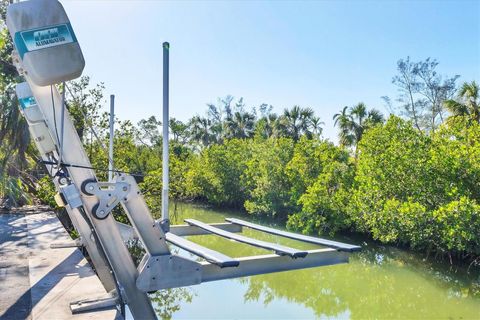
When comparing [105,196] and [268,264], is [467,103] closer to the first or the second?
[268,264]

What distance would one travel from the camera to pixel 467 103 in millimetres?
14578

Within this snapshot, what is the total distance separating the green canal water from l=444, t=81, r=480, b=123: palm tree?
305 inches

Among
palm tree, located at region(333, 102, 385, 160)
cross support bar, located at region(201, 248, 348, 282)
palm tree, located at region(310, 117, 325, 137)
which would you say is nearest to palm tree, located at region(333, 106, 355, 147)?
palm tree, located at region(333, 102, 385, 160)

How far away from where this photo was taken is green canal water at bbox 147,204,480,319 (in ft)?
19.2

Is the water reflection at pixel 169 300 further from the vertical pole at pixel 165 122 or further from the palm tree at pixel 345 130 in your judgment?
the palm tree at pixel 345 130

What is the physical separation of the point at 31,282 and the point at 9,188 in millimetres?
3570

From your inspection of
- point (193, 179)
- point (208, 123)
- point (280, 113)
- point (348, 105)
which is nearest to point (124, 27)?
point (193, 179)

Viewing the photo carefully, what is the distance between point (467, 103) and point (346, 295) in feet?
36.9

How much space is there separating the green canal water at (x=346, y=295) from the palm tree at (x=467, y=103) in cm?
775

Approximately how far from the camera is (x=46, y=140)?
2738 mm

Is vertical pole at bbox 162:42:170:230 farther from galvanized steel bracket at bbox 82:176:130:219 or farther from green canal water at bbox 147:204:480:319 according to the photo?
green canal water at bbox 147:204:480:319

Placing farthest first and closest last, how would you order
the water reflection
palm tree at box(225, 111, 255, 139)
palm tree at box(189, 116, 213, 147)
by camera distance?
1. palm tree at box(189, 116, 213, 147)
2. palm tree at box(225, 111, 255, 139)
3. the water reflection

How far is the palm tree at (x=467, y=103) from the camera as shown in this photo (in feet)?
46.5

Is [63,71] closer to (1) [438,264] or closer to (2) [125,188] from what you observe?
(2) [125,188]
